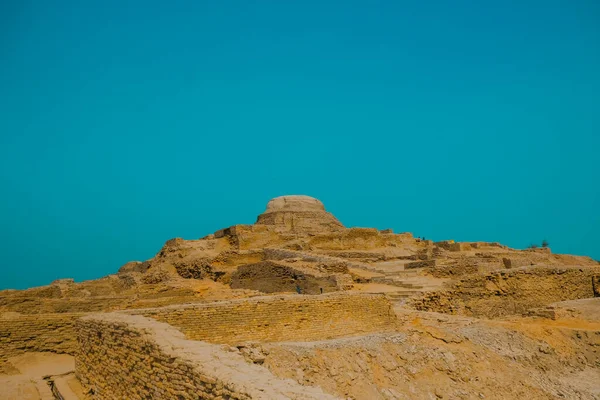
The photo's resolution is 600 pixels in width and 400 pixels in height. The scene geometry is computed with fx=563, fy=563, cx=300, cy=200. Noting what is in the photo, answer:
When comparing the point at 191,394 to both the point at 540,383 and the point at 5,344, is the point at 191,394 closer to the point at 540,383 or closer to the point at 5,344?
the point at 5,344

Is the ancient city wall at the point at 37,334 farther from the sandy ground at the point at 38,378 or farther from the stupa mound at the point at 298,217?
the stupa mound at the point at 298,217

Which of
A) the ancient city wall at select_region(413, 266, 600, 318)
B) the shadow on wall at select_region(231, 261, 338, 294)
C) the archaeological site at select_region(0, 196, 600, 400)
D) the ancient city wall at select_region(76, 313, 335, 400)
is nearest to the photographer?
the ancient city wall at select_region(76, 313, 335, 400)

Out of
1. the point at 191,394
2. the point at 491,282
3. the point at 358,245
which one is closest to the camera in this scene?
the point at 191,394

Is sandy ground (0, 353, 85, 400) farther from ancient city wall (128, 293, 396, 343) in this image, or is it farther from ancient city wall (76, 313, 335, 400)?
ancient city wall (128, 293, 396, 343)

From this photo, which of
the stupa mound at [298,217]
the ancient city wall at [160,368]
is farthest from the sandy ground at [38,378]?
the stupa mound at [298,217]

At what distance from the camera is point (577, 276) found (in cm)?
2097

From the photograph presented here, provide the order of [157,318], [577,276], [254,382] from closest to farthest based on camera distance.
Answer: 1. [254,382]
2. [157,318]
3. [577,276]

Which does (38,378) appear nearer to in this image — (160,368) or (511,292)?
(160,368)

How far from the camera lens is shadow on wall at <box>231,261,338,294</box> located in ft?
55.9

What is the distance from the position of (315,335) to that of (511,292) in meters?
10.5

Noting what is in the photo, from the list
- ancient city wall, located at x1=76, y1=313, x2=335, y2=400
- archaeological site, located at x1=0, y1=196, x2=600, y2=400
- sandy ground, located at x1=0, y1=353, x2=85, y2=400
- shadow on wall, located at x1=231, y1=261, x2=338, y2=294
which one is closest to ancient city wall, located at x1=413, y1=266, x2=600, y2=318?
archaeological site, located at x1=0, y1=196, x2=600, y2=400

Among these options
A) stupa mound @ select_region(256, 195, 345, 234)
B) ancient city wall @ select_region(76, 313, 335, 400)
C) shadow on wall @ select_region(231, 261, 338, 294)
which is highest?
stupa mound @ select_region(256, 195, 345, 234)

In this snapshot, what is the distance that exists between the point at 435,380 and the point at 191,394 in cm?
649

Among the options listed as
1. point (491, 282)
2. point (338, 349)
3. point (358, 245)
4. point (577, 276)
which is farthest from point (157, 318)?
point (358, 245)
